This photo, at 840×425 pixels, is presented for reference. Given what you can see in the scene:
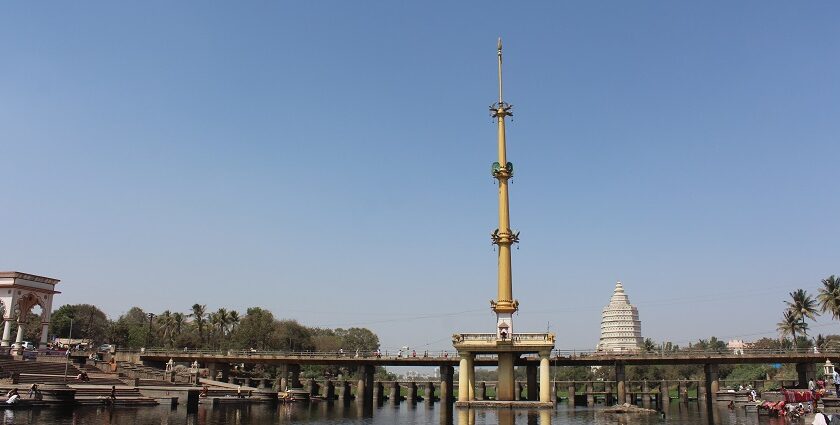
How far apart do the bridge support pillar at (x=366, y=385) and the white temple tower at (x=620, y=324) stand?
11736cm

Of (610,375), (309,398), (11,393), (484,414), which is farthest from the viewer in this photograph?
(610,375)

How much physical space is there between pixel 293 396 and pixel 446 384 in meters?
18.7

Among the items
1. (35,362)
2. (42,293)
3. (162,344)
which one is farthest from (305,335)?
(35,362)

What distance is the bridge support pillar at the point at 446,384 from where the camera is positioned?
6796cm

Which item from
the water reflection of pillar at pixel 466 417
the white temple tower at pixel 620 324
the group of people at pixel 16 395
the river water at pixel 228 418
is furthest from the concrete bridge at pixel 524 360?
the white temple tower at pixel 620 324

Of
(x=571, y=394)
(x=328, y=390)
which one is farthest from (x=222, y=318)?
(x=571, y=394)

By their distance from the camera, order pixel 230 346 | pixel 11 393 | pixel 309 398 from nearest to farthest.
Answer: pixel 11 393
pixel 309 398
pixel 230 346

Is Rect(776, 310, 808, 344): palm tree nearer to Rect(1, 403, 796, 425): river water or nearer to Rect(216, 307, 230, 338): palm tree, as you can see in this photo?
Rect(1, 403, 796, 425): river water

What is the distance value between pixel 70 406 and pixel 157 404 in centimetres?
895

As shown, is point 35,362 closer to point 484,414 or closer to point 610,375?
point 484,414

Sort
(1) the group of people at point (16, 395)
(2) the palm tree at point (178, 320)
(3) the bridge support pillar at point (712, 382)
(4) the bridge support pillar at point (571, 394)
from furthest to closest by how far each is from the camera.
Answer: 1. (2) the palm tree at point (178, 320)
2. (4) the bridge support pillar at point (571, 394)
3. (3) the bridge support pillar at point (712, 382)
4. (1) the group of people at point (16, 395)

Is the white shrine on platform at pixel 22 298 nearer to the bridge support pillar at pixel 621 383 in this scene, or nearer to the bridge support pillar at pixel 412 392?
the bridge support pillar at pixel 412 392

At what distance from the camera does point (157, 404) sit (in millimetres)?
50562

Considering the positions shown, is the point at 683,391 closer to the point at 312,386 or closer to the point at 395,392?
the point at 395,392
